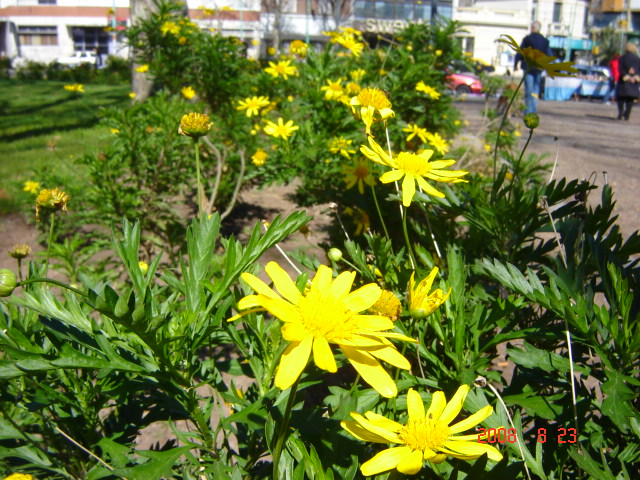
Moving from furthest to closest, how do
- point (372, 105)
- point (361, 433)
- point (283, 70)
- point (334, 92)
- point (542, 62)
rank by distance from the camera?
point (283, 70) → point (334, 92) → point (542, 62) → point (372, 105) → point (361, 433)

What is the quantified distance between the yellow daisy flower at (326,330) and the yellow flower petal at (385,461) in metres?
0.11

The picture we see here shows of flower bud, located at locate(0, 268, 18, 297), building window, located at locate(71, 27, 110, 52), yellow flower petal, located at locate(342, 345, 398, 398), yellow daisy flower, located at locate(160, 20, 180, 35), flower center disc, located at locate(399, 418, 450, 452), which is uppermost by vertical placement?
building window, located at locate(71, 27, 110, 52)

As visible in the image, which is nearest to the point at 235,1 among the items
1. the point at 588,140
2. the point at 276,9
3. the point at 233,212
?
the point at 276,9

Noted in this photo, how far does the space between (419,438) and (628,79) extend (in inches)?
484

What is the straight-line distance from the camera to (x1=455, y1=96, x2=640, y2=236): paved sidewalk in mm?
4545

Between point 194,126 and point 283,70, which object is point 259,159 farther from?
point 194,126

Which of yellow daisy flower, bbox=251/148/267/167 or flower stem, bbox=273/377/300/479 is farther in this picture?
yellow daisy flower, bbox=251/148/267/167

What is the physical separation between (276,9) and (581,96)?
658 inches

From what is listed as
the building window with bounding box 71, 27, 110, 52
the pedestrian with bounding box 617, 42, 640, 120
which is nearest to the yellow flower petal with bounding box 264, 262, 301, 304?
the pedestrian with bounding box 617, 42, 640, 120

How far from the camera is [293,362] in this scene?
0.69m

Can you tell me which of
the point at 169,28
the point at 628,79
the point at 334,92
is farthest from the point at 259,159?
the point at 628,79

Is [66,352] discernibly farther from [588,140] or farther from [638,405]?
[588,140]

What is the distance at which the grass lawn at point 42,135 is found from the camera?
15.8ft

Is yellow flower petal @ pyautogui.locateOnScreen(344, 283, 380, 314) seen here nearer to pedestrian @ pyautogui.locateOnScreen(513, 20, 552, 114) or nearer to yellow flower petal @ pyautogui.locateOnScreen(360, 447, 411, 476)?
yellow flower petal @ pyautogui.locateOnScreen(360, 447, 411, 476)
